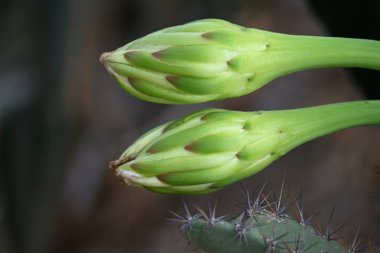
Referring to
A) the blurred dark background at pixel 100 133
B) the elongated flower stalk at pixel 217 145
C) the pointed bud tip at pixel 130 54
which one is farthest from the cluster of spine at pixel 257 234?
the blurred dark background at pixel 100 133

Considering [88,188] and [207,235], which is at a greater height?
[207,235]

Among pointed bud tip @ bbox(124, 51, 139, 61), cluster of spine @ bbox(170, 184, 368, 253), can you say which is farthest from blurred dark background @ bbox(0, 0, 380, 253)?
pointed bud tip @ bbox(124, 51, 139, 61)

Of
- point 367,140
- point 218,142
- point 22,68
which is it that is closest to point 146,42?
point 218,142

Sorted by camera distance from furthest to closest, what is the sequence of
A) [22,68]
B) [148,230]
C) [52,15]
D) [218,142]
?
[148,230] → [22,68] → [52,15] → [218,142]

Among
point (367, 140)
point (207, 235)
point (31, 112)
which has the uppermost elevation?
point (207, 235)

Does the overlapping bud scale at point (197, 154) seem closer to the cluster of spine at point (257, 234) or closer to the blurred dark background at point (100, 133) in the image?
the cluster of spine at point (257, 234)

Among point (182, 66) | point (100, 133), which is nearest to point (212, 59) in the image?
point (182, 66)

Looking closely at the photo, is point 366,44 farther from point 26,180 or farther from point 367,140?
point 367,140

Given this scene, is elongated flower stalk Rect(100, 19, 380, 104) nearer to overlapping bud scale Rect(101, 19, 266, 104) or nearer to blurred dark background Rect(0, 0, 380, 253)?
overlapping bud scale Rect(101, 19, 266, 104)
